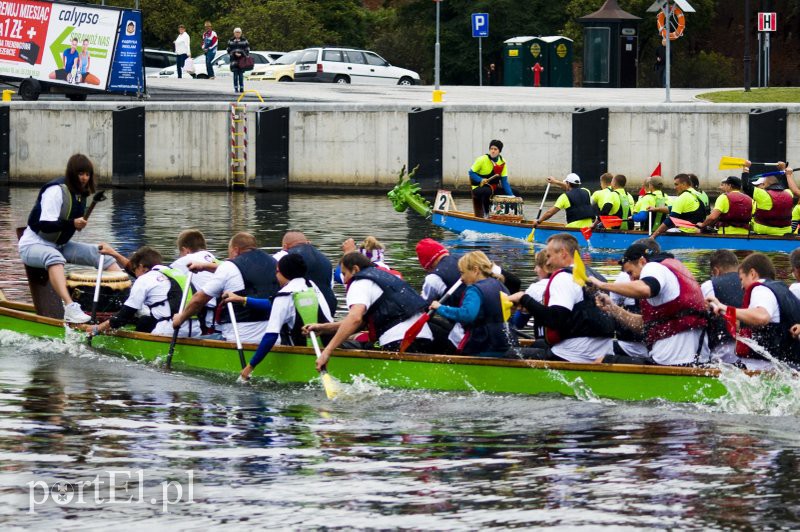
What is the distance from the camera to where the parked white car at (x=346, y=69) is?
164 ft

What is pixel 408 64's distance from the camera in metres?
61.1

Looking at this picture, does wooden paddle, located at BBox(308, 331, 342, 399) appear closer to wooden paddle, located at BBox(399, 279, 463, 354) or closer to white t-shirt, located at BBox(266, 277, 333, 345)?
white t-shirt, located at BBox(266, 277, 333, 345)

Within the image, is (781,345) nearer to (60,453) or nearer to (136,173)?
(60,453)

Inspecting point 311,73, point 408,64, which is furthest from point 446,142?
point 408,64

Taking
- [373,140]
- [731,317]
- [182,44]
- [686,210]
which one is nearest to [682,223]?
[686,210]

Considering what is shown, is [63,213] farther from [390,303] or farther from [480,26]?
[480,26]

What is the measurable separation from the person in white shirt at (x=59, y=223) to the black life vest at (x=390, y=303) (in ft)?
13.1

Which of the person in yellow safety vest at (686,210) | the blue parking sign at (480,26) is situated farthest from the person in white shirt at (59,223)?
the blue parking sign at (480,26)

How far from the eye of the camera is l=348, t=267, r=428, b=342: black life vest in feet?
43.2

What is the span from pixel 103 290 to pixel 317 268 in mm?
3337

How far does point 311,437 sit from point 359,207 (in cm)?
2074

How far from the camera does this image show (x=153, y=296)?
1516cm

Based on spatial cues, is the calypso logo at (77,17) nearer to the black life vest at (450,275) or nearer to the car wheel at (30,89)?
A: the car wheel at (30,89)

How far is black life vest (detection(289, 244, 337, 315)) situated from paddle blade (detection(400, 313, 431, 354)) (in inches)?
52.2
